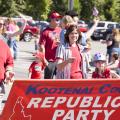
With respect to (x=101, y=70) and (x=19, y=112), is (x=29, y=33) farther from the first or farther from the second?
(x=19, y=112)

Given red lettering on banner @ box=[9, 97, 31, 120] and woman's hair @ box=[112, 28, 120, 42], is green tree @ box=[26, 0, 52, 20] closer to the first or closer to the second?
woman's hair @ box=[112, 28, 120, 42]

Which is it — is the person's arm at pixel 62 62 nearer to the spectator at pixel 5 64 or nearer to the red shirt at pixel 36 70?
the spectator at pixel 5 64

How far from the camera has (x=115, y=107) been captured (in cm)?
652

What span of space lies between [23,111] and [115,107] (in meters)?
1.09

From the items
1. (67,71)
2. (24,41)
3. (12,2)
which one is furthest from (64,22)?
(12,2)

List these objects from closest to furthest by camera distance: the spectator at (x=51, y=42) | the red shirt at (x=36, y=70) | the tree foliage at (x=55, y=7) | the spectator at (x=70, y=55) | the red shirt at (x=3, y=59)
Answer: the red shirt at (x=3, y=59), the spectator at (x=70, y=55), the spectator at (x=51, y=42), the red shirt at (x=36, y=70), the tree foliage at (x=55, y=7)

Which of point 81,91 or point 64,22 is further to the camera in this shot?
point 64,22

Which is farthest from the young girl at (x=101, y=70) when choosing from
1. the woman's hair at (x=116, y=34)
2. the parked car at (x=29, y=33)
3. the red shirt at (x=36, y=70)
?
the parked car at (x=29, y=33)

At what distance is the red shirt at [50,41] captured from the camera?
967 centimetres

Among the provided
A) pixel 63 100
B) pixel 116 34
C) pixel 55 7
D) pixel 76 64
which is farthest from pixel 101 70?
pixel 55 7

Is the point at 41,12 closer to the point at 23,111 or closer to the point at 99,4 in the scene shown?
the point at 99,4

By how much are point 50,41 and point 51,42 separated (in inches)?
1.2

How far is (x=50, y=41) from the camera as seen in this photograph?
9.75 metres

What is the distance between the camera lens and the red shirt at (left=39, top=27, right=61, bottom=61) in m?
9.67
